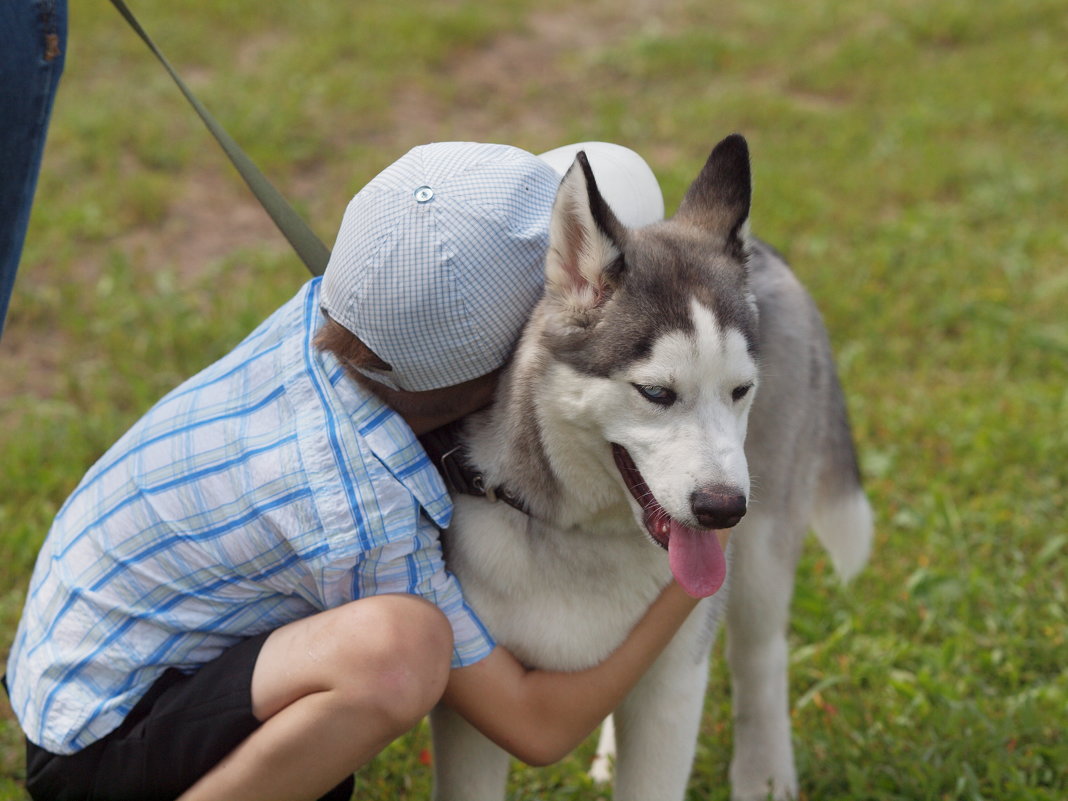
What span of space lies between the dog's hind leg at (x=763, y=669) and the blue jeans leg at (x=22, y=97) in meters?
1.83

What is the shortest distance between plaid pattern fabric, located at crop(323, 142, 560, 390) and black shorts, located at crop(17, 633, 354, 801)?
0.68 metres

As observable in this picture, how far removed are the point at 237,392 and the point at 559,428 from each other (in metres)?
0.67

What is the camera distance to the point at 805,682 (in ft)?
11.5

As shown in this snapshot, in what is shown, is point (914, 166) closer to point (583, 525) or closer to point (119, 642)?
point (583, 525)

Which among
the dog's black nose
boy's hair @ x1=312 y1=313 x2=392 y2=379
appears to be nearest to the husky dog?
the dog's black nose

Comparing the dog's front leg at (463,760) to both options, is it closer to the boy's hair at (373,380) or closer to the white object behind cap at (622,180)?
the boy's hair at (373,380)

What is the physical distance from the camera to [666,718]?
257 centimetres

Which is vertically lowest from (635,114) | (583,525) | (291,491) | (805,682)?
(805,682)

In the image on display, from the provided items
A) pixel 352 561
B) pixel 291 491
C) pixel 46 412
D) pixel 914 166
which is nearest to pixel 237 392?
pixel 291 491

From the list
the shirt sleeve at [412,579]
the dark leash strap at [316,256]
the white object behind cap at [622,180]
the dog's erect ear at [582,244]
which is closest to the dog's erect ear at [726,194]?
the white object behind cap at [622,180]

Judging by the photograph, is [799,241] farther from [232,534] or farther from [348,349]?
[232,534]

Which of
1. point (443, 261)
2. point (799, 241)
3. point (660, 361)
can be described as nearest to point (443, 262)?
point (443, 261)

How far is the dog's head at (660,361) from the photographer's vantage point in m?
2.03

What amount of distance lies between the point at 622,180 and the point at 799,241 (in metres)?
3.62
